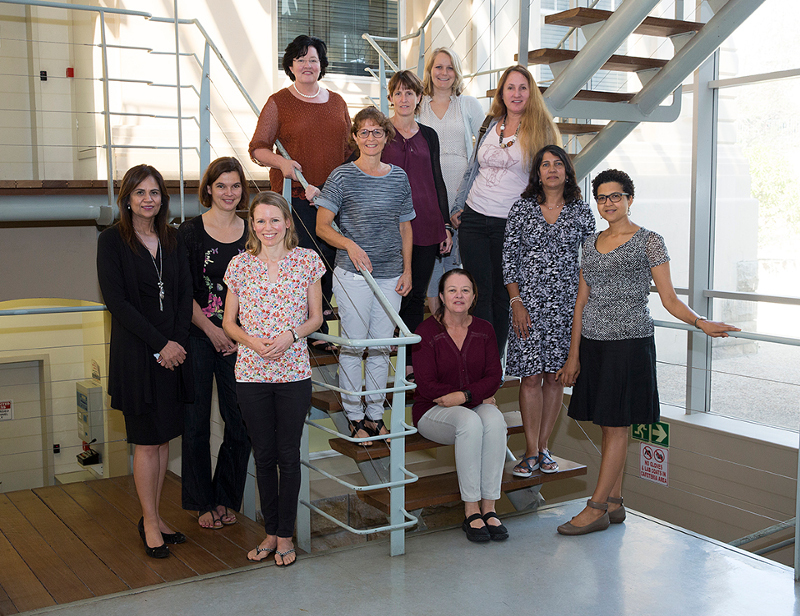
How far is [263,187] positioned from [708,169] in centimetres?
309

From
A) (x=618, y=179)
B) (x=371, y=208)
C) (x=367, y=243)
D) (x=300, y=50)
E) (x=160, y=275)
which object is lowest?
(x=160, y=275)

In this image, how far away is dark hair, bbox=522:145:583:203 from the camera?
297cm

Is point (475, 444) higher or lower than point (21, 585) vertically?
higher

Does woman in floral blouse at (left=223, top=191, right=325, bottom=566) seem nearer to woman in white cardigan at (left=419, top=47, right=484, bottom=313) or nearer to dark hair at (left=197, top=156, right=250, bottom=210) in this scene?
dark hair at (left=197, top=156, right=250, bottom=210)

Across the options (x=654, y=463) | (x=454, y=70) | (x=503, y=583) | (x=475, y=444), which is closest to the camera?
(x=503, y=583)

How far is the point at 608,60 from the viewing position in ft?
12.9

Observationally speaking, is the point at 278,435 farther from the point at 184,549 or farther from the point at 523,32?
the point at 523,32

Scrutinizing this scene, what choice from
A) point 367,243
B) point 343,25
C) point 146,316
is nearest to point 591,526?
point 367,243

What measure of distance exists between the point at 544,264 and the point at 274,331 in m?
1.10

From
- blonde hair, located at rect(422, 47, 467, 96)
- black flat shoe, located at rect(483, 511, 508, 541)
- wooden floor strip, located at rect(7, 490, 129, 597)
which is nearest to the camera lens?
wooden floor strip, located at rect(7, 490, 129, 597)

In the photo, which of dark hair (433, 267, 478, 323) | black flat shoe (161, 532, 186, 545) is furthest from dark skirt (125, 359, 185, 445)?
dark hair (433, 267, 478, 323)

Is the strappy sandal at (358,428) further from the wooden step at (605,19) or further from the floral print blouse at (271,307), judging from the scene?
the wooden step at (605,19)

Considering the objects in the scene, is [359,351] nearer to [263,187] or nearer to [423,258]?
[423,258]

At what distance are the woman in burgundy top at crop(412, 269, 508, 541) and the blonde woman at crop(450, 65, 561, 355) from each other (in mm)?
260
